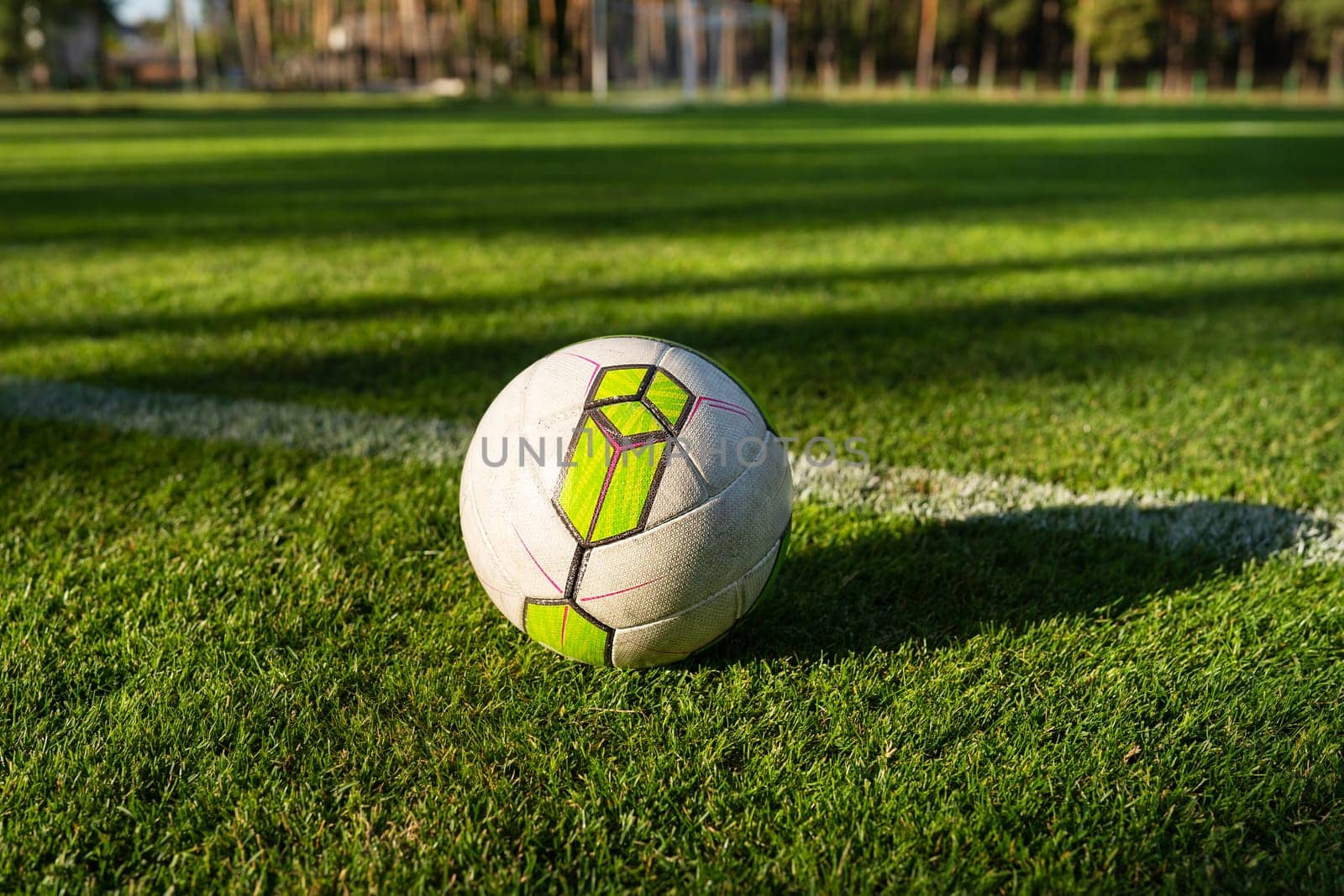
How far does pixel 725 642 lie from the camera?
223cm

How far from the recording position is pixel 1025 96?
51.3 metres

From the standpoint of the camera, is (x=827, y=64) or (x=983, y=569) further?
(x=827, y=64)

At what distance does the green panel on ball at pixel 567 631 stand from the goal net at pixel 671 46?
3043 centimetres

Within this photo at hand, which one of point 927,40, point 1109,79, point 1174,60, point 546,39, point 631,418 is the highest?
point 927,40

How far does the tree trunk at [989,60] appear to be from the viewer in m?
59.6

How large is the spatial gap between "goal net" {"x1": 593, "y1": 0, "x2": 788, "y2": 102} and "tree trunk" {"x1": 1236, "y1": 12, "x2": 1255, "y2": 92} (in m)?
32.5

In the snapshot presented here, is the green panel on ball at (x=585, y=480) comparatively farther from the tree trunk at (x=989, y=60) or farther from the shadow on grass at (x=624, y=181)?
the tree trunk at (x=989, y=60)

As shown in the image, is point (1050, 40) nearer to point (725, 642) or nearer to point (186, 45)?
point (186, 45)

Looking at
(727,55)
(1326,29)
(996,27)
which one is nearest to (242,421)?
(727,55)

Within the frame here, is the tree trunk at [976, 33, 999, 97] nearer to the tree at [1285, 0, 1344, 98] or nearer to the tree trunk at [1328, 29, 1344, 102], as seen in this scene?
the tree at [1285, 0, 1344, 98]

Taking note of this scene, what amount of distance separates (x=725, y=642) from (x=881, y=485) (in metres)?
1.03

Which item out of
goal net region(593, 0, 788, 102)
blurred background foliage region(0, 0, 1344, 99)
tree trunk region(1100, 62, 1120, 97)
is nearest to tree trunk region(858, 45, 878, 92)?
blurred background foliage region(0, 0, 1344, 99)

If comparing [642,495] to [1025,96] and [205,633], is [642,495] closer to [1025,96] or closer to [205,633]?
[205,633]

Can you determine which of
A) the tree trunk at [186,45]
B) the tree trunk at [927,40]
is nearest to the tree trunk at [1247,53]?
the tree trunk at [927,40]
